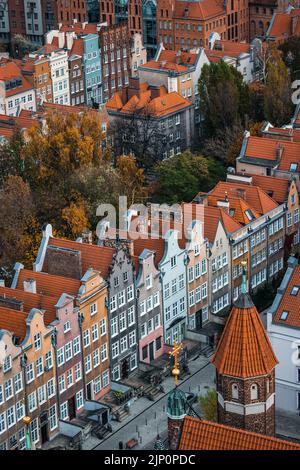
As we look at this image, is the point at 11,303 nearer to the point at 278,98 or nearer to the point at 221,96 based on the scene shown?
the point at 221,96

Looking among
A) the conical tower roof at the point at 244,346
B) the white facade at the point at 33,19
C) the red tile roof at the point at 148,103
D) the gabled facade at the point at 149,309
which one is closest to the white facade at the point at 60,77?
the red tile roof at the point at 148,103

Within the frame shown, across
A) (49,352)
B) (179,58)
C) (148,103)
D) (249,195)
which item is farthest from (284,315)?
(179,58)

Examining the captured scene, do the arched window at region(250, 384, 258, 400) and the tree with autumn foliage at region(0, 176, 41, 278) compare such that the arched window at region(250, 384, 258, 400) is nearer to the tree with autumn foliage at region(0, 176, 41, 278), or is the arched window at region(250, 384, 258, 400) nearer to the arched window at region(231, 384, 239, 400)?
the arched window at region(231, 384, 239, 400)

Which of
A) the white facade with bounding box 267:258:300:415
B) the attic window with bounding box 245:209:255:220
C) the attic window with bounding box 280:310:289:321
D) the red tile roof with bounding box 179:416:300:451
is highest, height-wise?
A: the red tile roof with bounding box 179:416:300:451

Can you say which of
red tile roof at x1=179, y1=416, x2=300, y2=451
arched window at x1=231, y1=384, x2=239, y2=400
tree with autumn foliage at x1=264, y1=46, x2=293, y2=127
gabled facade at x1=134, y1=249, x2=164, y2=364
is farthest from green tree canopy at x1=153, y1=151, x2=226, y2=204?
red tile roof at x1=179, y1=416, x2=300, y2=451

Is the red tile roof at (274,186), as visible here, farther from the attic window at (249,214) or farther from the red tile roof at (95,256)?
the red tile roof at (95,256)

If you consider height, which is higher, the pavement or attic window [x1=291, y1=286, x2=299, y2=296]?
attic window [x1=291, y1=286, x2=299, y2=296]
